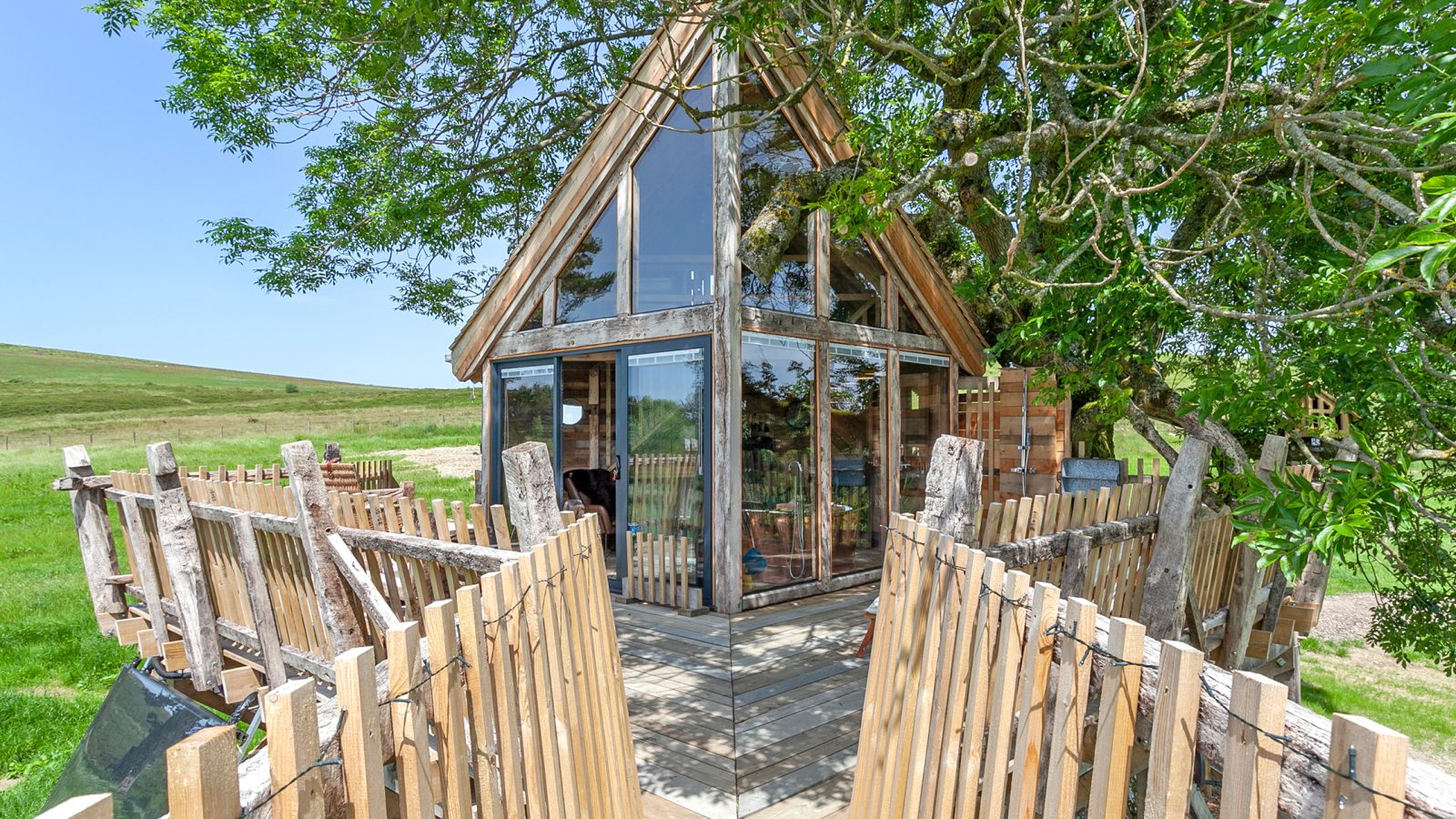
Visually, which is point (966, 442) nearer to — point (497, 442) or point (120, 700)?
point (120, 700)

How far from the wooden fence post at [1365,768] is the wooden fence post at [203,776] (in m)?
1.36

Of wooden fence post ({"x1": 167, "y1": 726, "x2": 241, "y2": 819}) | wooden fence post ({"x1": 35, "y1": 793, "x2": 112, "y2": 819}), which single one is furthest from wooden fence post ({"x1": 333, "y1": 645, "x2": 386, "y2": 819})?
wooden fence post ({"x1": 35, "y1": 793, "x2": 112, "y2": 819})

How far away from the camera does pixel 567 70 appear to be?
411 inches

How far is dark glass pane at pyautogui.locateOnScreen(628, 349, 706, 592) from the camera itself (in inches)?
245

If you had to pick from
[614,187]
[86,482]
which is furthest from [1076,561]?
[86,482]

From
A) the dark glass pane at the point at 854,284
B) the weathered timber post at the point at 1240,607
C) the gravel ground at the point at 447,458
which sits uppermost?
the dark glass pane at the point at 854,284

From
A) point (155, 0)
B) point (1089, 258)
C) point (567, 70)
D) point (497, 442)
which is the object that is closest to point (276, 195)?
point (155, 0)

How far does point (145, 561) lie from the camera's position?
5.60m

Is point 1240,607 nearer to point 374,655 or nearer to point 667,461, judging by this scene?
point 667,461

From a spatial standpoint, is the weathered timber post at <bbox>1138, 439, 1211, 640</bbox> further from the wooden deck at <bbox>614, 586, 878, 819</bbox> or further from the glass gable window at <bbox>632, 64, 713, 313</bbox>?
the glass gable window at <bbox>632, 64, 713, 313</bbox>

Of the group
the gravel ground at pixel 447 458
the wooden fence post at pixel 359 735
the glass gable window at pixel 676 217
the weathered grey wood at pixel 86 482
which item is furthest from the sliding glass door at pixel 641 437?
the gravel ground at pixel 447 458

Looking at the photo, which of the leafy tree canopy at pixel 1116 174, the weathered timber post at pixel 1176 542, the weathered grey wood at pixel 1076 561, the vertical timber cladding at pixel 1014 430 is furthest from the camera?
the vertical timber cladding at pixel 1014 430

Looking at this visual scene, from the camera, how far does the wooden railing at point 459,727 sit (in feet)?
3.11

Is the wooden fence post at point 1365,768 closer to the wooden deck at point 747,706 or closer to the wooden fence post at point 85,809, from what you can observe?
the wooden fence post at point 85,809
